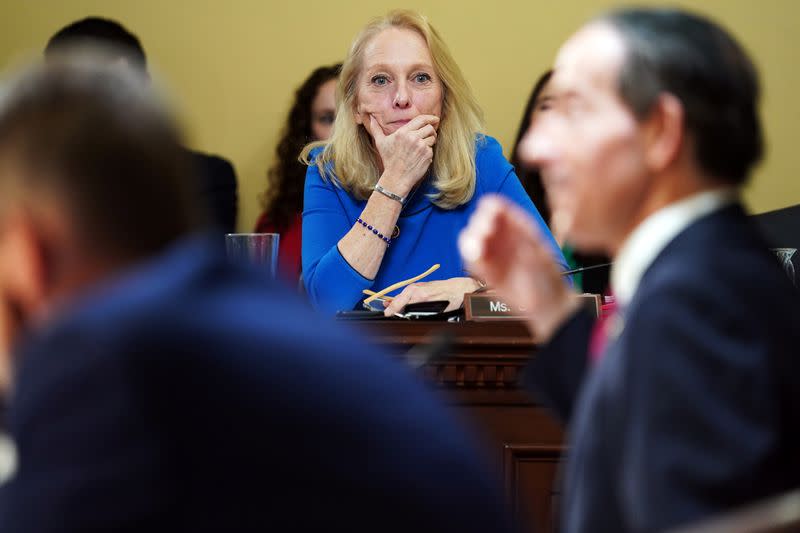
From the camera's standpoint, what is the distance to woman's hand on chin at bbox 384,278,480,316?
2.65m

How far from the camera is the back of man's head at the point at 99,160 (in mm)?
843

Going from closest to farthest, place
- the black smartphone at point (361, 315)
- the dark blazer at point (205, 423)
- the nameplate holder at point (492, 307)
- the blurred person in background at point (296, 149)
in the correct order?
1. the dark blazer at point (205, 423)
2. the nameplate holder at point (492, 307)
3. the black smartphone at point (361, 315)
4. the blurred person in background at point (296, 149)

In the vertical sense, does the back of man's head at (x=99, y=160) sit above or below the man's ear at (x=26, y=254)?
above

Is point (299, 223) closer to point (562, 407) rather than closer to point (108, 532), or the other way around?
point (562, 407)

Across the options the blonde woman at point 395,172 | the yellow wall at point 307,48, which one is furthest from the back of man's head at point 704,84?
the yellow wall at point 307,48

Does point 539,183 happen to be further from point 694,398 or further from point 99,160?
point 99,160

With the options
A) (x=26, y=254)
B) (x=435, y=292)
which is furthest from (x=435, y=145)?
(x=26, y=254)

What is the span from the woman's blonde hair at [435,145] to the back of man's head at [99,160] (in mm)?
2188

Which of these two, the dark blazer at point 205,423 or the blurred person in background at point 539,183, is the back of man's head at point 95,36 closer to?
the blurred person in background at point 539,183

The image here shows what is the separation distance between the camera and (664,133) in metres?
1.23

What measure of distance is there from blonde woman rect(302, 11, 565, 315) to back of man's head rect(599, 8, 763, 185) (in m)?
1.62

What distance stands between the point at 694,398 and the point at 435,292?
164cm

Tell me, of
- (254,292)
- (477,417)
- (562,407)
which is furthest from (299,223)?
(254,292)

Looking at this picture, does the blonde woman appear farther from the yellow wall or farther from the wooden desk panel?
the yellow wall
